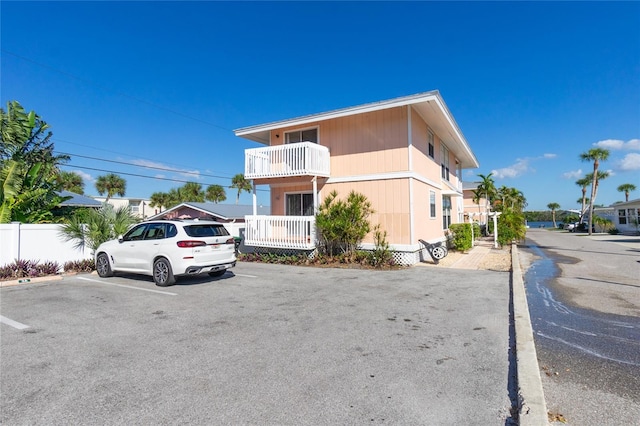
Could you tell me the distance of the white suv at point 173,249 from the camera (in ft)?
26.8

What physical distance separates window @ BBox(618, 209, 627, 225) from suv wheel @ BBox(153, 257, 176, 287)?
48763 mm

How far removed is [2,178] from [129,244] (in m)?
6.31

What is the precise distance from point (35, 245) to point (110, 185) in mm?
33513

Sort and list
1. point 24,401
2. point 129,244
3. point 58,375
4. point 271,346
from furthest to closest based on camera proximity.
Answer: point 129,244 < point 271,346 < point 58,375 < point 24,401

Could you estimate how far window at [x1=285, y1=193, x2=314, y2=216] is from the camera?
49.1 ft

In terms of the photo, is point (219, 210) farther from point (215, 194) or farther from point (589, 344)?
point (589, 344)

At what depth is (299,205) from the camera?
599 inches

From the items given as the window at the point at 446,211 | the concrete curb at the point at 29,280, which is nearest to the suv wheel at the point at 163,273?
the concrete curb at the point at 29,280

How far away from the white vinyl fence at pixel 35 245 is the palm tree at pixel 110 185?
32840mm

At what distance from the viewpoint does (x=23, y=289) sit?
8578mm

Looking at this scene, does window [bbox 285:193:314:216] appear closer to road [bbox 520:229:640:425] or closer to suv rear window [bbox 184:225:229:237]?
suv rear window [bbox 184:225:229:237]

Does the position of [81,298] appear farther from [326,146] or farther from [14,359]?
[326,146]

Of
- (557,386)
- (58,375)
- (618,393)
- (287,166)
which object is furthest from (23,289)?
(618,393)

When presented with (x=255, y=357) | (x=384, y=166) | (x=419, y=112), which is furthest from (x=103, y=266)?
(x=419, y=112)
